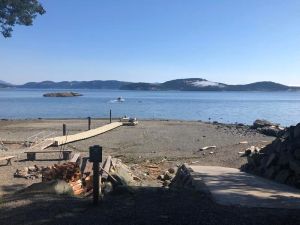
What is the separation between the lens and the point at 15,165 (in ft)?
61.2

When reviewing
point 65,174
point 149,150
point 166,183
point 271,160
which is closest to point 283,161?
point 271,160

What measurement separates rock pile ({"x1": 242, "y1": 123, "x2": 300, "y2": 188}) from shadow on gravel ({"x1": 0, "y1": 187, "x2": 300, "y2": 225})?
11.4ft

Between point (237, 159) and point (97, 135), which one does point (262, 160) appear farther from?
point (97, 135)

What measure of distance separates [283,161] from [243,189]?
2611mm

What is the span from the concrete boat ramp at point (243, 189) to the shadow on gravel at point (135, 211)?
44 cm

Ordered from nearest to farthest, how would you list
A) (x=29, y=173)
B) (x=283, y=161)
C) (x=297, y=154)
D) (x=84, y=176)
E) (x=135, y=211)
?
1. (x=135, y=211)
2. (x=297, y=154)
3. (x=283, y=161)
4. (x=84, y=176)
5. (x=29, y=173)

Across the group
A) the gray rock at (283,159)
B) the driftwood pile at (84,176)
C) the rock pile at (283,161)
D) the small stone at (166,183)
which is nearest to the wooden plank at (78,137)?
the driftwood pile at (84,176)

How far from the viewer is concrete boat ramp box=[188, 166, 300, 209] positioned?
907cm

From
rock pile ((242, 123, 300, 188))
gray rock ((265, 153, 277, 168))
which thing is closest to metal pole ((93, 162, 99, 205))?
rock pile ((242, 123, 300, 188))

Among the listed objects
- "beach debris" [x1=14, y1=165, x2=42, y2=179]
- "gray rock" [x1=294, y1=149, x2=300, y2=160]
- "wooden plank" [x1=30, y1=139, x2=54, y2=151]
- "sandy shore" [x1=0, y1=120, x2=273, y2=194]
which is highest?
"gray rock" [x1=294, y1=149, x2=300, y2=160]

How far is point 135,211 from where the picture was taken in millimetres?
8219

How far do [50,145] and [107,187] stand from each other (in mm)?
12454

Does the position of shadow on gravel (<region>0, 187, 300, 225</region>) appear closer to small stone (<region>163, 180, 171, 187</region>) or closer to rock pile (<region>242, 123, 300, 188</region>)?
→ rock pile (<region>242, 123, 300, 188</region>)

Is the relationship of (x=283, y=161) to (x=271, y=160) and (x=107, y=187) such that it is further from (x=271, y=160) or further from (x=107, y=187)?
Result: (x=107, y=187)
